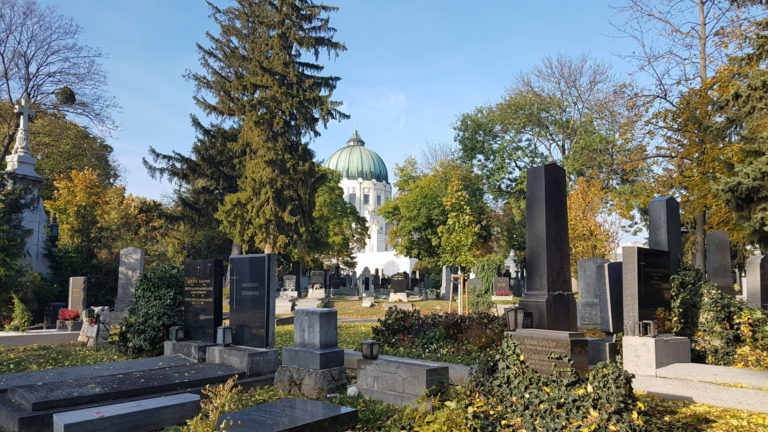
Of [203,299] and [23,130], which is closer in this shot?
[203,299]

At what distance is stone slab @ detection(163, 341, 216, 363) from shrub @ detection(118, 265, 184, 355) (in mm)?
664

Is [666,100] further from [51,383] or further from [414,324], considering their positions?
[51,383]

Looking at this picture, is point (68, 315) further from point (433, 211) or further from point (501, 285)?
point (433, 211)

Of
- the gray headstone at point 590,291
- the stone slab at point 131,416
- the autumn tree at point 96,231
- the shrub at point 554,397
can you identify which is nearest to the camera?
the shrub at point 554,397

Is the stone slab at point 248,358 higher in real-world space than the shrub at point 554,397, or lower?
lower

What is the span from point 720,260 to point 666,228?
462 centimetres

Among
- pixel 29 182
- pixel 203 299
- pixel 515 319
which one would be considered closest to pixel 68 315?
pixel 203 299

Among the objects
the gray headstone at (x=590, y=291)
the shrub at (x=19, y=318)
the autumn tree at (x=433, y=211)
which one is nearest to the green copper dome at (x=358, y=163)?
the autumn tree at (x=433, y=211)

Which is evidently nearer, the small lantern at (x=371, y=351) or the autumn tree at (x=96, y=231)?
the small lantern at (x=371, y=351)

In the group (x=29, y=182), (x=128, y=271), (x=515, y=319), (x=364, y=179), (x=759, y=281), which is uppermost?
(x=364, y=179)

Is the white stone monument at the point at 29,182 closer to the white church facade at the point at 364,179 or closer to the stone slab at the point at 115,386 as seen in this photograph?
the stone slab at the point at 115,386

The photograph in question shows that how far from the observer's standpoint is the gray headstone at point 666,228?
36.7 ft

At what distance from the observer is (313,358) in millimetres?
8328

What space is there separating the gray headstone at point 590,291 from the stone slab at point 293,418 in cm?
1007
